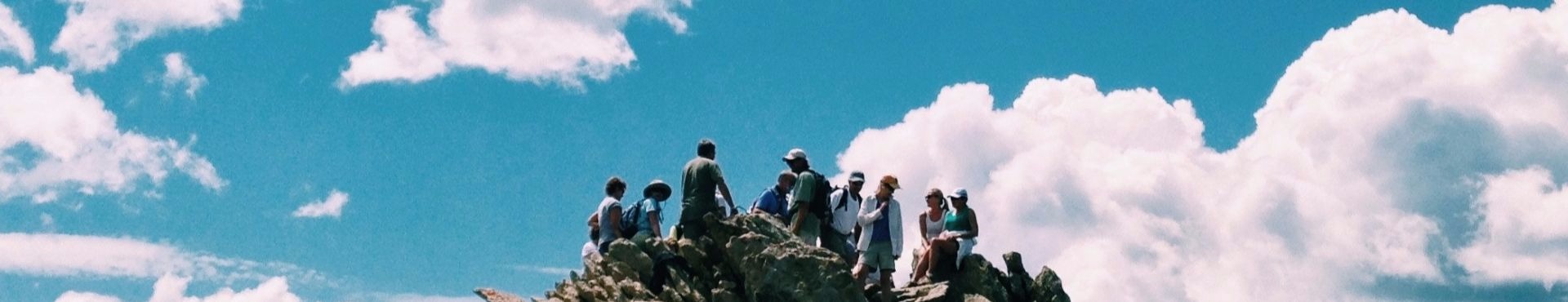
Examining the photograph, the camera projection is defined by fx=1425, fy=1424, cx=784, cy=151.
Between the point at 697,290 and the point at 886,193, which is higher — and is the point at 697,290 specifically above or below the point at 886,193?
below

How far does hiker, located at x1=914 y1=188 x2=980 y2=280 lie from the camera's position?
29781mm

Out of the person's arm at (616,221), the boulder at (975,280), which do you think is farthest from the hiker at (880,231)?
the person's arm at (616,221)

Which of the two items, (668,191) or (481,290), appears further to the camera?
(481,290)

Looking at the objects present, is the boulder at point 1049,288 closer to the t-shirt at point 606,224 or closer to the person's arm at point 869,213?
the person's arm at point 869,213

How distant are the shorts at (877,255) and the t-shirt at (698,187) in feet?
10.8

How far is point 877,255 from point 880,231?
552 mm

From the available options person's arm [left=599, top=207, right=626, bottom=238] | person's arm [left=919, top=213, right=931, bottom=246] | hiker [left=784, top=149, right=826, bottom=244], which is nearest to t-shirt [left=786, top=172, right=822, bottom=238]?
hiker [left=784, top=149, right=826, bottom=244]

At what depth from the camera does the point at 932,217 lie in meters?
30.5

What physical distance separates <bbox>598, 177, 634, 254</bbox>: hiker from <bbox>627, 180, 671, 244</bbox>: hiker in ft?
1.03

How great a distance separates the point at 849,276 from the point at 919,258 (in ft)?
12.5

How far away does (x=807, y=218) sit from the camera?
29.3m

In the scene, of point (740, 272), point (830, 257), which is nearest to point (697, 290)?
point (740, 272)

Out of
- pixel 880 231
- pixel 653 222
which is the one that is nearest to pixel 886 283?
pixel 880 231

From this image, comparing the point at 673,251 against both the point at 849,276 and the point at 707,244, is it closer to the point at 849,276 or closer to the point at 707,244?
the point at 707,244
